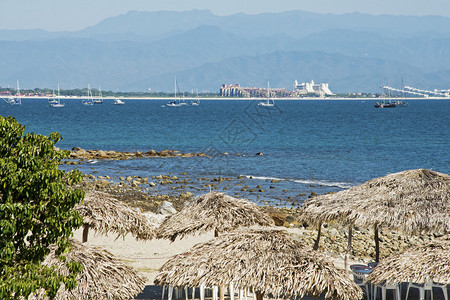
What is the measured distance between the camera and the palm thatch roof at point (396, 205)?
1293 centimetres

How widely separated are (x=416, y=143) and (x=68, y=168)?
3752 centimetres

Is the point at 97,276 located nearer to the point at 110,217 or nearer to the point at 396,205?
the point at 110,217

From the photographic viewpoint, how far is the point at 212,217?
13617 mm

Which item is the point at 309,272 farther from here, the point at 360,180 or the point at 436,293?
the point at 360,180

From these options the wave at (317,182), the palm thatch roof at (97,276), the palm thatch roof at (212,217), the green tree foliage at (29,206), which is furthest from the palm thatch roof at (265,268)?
the wave at (317,182)

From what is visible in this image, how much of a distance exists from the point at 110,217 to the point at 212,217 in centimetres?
246

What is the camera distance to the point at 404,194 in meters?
13.4

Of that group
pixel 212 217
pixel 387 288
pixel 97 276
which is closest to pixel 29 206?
pixel 97 276

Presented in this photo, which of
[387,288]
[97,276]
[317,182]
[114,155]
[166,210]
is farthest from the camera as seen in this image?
[114,155]

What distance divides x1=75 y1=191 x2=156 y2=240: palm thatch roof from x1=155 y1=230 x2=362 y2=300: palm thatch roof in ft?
11.9

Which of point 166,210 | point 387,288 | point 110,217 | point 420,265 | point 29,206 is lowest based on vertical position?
point 166,210

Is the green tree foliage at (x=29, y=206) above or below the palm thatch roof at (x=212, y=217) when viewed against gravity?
above

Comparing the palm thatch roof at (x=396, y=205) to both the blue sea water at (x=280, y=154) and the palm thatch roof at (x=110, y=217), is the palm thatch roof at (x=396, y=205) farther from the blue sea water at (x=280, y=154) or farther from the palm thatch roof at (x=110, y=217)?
the blue sea water at (x=280, y=154)

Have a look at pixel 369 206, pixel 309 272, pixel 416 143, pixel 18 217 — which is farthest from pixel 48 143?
pixel 416 143
